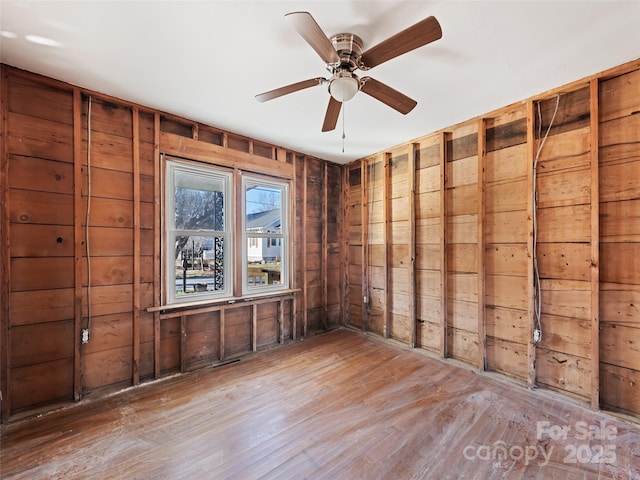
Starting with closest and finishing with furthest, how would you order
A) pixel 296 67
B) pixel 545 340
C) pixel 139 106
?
pixel 296 67, pixel 545 340, pixel 139 106

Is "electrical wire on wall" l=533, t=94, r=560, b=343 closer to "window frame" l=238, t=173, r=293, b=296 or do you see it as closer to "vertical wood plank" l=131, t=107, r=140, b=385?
"window frame" l=238, t=173, r=293, b=296

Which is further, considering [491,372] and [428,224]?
[428,224]

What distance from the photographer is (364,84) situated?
1794 mm

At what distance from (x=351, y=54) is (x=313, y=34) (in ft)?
1.25

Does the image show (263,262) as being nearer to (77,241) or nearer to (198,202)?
(198,202)

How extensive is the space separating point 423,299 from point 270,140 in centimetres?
275

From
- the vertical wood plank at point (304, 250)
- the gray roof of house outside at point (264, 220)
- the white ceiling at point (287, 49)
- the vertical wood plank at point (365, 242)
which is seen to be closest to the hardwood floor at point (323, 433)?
the vertical wood plank at point (304, 250)

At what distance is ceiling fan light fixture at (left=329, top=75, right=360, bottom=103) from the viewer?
1.70 metres

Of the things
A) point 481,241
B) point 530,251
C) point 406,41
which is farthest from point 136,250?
point 530,251

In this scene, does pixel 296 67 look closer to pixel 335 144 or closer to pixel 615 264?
pixel 335 144

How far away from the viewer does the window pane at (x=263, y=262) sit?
11.4 feet

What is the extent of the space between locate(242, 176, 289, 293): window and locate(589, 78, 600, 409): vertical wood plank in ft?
10.1

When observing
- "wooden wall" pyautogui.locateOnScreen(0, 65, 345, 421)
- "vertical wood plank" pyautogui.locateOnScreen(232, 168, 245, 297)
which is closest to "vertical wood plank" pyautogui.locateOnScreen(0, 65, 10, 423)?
"wooden wall" pyautogui.locateOnScreen(0, 65, 345, 421)

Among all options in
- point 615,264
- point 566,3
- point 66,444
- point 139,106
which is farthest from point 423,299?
point 139,106
